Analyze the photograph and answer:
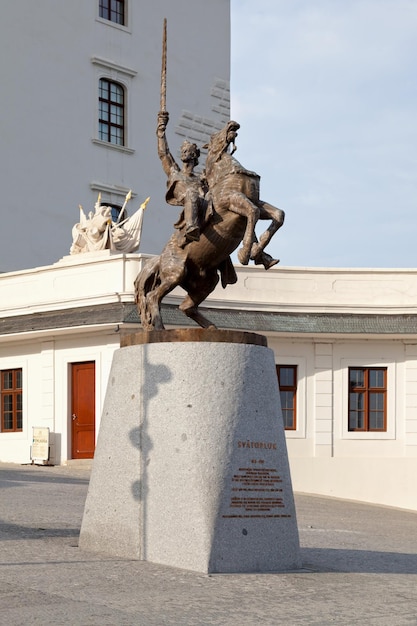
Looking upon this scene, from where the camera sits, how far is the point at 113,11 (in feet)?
141

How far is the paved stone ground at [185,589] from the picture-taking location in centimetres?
942

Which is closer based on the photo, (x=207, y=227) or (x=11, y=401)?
(x=207, y=227)

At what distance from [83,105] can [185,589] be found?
32294mm

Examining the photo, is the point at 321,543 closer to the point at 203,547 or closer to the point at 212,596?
the point at 203,547

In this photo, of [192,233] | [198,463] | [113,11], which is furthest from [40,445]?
[198,463]

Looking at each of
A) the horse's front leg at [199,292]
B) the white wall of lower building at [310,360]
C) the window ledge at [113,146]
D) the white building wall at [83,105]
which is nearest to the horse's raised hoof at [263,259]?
the horse's front leg at [199,292]

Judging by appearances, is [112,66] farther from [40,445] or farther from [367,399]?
[367,399]

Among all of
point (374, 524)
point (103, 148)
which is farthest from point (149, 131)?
point (374, 524)

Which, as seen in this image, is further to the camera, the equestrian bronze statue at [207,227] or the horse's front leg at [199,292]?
the horse's front leg at [199,292]

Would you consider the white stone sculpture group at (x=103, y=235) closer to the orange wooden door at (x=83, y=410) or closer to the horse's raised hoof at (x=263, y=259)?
the orange wooden door at (x=83, y=410)

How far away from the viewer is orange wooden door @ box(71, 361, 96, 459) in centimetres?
3135

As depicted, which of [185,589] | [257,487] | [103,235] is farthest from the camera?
[103,235]

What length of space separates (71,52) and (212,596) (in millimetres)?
32871

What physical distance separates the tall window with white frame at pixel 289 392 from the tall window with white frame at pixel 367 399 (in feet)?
4.86
